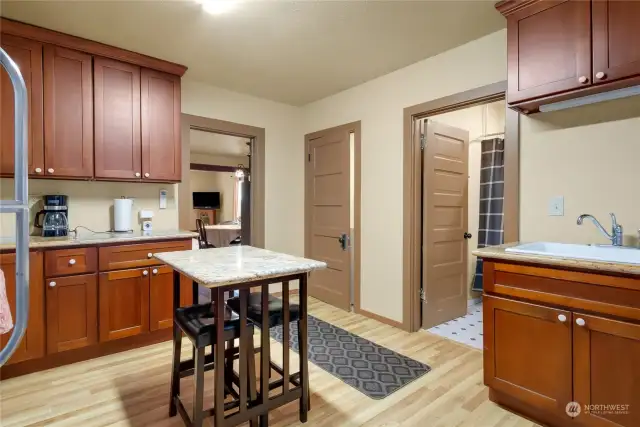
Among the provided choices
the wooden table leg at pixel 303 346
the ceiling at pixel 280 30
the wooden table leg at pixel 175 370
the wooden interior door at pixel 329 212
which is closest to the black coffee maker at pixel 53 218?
the ceiling at pixel 280 30

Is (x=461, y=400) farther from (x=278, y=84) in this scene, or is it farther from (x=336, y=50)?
(x=278, y=84)

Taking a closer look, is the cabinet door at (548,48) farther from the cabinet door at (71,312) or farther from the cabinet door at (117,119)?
the cabinet door at (71,312)

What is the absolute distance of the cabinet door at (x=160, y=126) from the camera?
2801 millimetres

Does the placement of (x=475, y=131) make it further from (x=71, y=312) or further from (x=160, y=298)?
(x=71, y=312)

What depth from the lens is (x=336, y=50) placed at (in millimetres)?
2703

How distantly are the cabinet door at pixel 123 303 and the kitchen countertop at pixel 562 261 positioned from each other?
239cm

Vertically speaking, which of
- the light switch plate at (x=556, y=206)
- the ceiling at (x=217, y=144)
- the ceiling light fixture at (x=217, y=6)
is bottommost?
the light switch plate at (x=556, y=206)

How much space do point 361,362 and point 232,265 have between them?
1373 millimetres

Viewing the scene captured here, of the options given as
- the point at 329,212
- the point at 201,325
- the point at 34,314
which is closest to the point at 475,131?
the point at 329,212

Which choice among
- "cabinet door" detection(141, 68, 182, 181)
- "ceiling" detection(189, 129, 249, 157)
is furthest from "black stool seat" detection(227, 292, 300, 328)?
"ceiling" detection(189, 129, 249, 157)

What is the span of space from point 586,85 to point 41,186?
145 inches

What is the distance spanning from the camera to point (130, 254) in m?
2.51

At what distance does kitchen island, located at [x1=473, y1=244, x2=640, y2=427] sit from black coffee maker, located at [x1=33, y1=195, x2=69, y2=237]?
296 centimetres

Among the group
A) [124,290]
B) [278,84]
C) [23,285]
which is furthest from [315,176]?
[23,285]
